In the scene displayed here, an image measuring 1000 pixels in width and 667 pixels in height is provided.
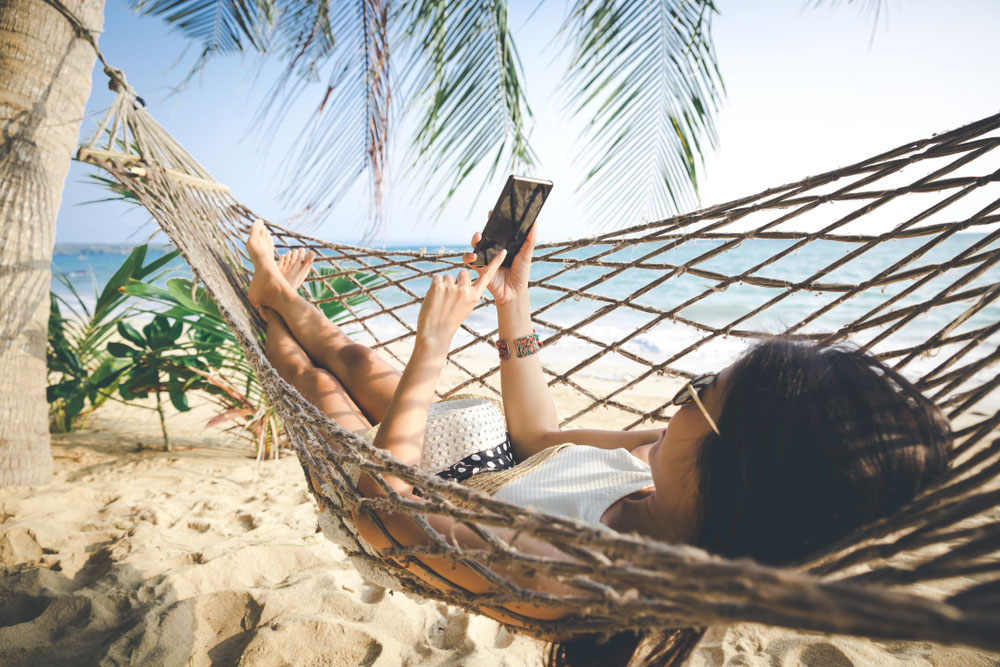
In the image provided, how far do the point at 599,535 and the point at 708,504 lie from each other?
12.0 inches

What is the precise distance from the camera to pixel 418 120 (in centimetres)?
158

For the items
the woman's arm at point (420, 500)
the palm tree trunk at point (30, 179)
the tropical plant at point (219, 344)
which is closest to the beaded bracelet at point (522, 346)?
the woman's arm at point (420, 500)

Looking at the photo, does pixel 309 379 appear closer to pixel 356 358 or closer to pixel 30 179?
pixel 356 358

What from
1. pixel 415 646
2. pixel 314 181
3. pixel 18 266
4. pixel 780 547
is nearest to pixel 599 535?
pixel 780 547

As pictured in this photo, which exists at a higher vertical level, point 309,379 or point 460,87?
point 460,87

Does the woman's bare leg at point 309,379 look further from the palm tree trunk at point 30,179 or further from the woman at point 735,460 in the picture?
the palm tree trunk at point 30,179

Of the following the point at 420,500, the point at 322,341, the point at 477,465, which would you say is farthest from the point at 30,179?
the point at 420,500

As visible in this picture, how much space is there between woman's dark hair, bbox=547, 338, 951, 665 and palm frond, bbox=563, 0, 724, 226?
3.01 feet

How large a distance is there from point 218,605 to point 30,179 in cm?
139

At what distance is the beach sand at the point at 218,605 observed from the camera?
3.46ft

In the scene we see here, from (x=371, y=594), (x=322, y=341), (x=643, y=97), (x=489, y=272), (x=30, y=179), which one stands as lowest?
(x=371, y=594)

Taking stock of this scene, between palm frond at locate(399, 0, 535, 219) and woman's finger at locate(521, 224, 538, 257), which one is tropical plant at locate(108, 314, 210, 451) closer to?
palm frond at locate(399, 0, 535, 219)

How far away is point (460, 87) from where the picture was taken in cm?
151

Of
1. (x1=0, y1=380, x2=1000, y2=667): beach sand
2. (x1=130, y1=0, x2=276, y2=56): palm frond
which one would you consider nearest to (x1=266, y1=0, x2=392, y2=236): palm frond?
(x1=130, y1=0, x2=276, y2=56): palm frond
